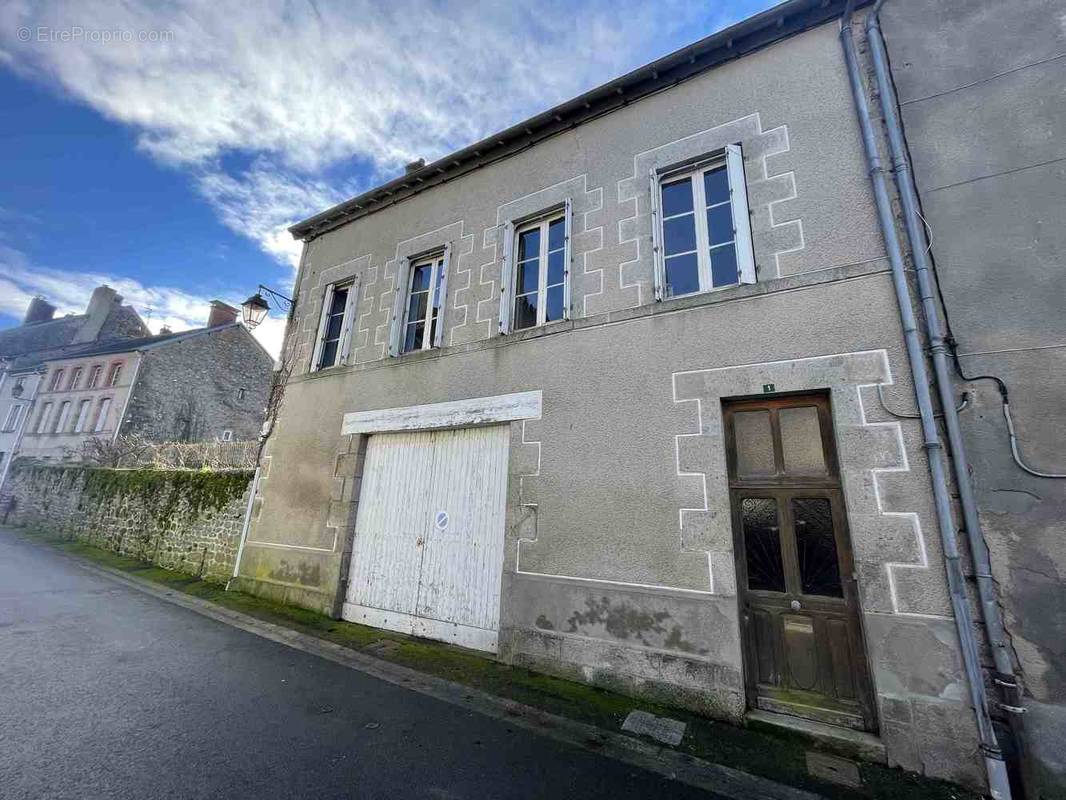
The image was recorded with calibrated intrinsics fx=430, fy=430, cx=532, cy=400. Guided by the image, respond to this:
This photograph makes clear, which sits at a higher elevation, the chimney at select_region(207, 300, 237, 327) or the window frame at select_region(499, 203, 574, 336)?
the chimney at select_region(207, 300, 237, 327)

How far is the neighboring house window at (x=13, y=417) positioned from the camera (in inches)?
858

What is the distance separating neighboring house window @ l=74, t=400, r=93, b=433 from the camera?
1869 cm

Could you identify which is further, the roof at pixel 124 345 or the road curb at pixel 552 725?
the roof at pixel 124 345

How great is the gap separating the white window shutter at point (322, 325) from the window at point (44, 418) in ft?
76.0

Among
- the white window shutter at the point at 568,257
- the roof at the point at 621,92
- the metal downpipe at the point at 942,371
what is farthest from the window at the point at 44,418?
the metal downpipe at the point at 942,371

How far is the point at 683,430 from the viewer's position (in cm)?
411

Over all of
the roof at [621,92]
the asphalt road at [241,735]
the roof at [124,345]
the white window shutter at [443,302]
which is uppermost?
the roof at [124,345]

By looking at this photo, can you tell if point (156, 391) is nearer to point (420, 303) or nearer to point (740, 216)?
point (420, 303)

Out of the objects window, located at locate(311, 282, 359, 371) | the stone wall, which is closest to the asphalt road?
the stone wall

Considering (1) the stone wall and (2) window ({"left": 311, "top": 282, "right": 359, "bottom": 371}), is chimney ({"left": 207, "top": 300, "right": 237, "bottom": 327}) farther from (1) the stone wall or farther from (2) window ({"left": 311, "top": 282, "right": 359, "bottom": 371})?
(2) window ({"left": 311, "top": 282, "right": 359, "bottom": 371})

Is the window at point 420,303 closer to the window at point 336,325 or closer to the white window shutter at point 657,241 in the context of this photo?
the window at point 336,325

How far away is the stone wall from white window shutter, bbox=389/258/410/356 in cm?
410

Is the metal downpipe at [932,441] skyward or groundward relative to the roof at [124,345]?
groundward

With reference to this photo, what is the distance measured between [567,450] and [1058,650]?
3728 millimetres
